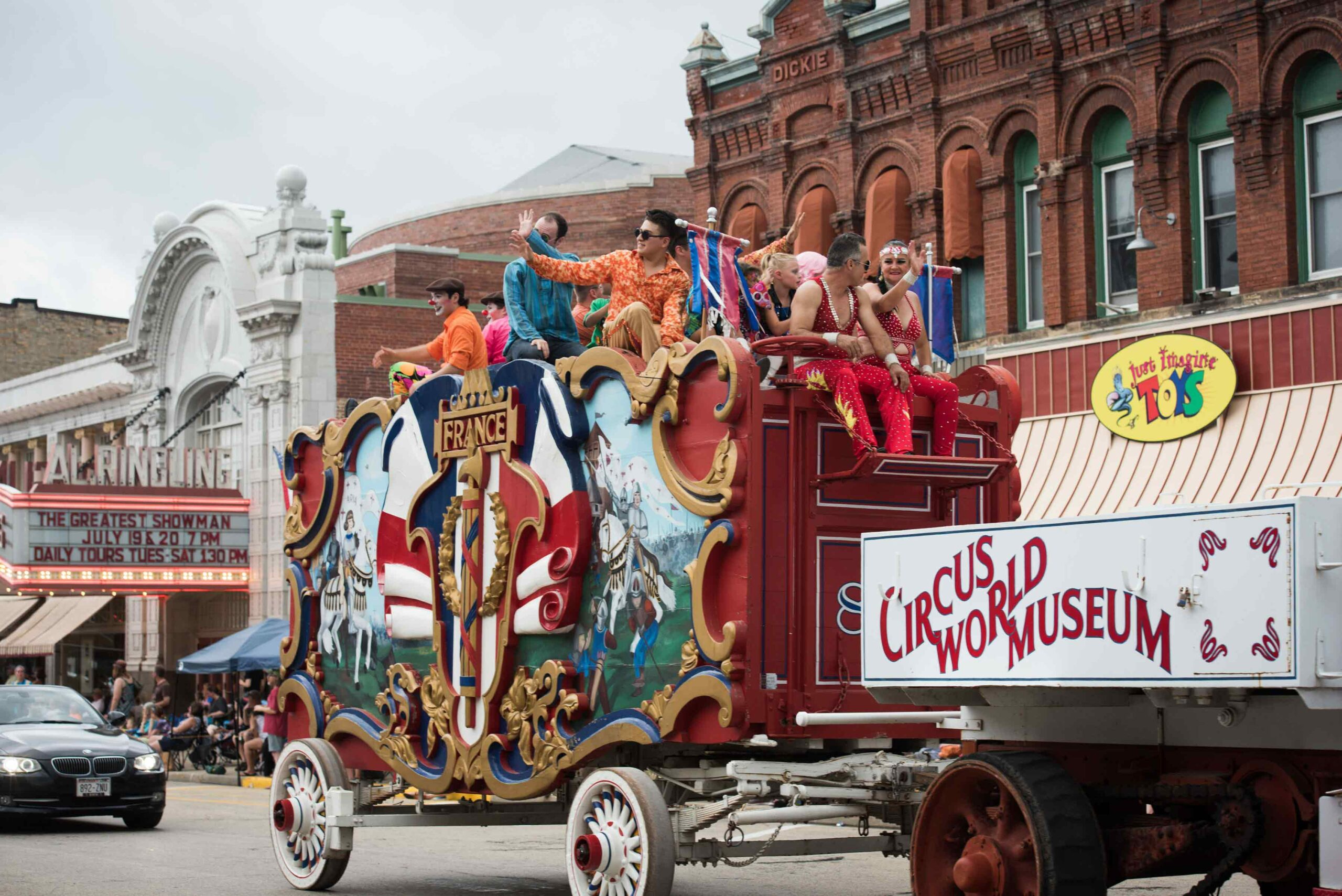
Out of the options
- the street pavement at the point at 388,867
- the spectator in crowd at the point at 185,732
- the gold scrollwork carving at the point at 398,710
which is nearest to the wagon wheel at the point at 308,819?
the street pavement at the point at 388,867

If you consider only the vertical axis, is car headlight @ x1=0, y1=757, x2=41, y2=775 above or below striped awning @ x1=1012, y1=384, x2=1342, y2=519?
below

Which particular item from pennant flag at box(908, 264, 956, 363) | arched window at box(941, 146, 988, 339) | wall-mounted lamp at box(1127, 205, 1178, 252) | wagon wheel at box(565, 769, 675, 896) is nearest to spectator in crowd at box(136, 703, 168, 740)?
arched window at box(941, 146, 988, 339)

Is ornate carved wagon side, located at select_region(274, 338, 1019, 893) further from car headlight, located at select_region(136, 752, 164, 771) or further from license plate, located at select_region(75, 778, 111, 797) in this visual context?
car headlight, located at select_region(136, 752, 164, 771)

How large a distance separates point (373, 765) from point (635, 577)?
9.65 feet

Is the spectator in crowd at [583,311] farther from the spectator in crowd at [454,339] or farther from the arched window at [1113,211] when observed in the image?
the arched window at [1113,211]

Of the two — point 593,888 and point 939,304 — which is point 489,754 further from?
point 939,304

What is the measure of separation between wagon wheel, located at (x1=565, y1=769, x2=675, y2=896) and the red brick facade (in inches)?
559

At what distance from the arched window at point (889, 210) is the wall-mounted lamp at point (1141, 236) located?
13.3 feet

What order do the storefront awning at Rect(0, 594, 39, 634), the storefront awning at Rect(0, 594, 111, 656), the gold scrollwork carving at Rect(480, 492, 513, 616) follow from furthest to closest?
1. the storefront awning at Rect(0, 594, 39, 634)
2. the storefront awning at Rect(0, 594, 111, 656)
3. the gold scrollwork carving at Rect(480, 492, 513, 616)

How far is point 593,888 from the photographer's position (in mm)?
8914

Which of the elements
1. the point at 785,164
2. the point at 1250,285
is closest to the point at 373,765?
the point at 1250,285

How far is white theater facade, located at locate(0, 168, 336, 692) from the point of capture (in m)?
32.2

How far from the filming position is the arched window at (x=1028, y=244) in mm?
24031

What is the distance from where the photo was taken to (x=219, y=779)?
26.5 meters
